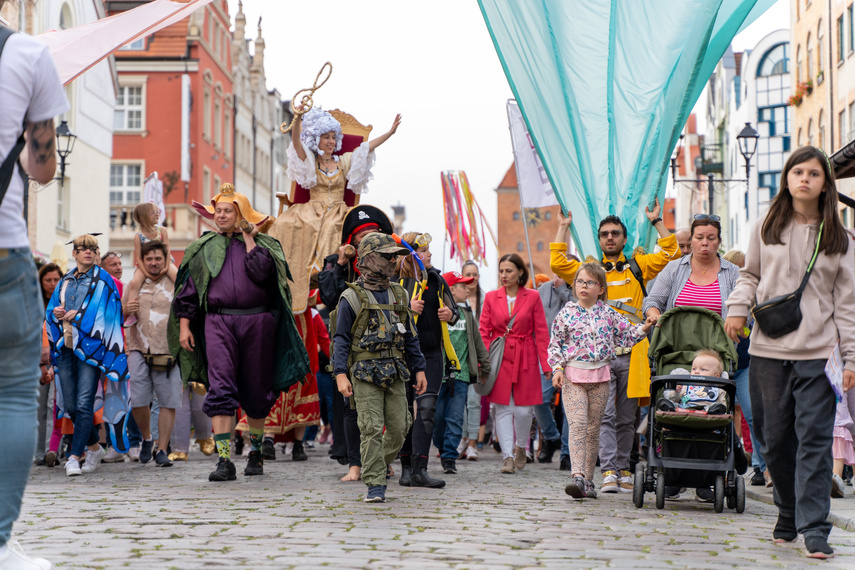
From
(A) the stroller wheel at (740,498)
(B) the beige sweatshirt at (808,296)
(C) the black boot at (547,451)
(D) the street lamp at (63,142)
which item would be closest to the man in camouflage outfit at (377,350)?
(A) the stroller wheel at (740,498)

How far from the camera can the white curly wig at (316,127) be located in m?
11.6

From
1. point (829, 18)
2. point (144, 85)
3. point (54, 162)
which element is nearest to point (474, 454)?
point (54, 162)

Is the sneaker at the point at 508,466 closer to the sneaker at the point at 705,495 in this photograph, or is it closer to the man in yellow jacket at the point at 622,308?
the man in yellow jacket at the point at 622,308

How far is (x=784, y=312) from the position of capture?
6.01 metres

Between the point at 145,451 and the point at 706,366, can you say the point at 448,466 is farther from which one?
the point at 706,366

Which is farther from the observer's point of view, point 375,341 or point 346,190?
point 346,190

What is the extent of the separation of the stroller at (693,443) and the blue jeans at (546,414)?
4058mm

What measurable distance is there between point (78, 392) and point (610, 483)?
4.69 meters

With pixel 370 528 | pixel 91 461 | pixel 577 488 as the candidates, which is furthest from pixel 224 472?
pixel 370 528

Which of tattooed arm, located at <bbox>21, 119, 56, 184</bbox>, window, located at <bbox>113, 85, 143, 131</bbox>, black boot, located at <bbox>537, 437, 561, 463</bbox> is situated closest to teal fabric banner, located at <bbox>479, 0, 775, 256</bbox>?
black boot, located at <bbox>537, 437, 561, 463</bbox>

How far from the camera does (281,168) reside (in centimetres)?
7819

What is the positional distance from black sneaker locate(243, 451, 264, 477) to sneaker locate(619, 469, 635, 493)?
117 inches

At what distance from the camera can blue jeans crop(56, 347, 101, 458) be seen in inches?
401

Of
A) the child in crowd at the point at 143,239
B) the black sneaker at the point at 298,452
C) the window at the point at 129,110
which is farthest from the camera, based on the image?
the window at the point at 129,110
